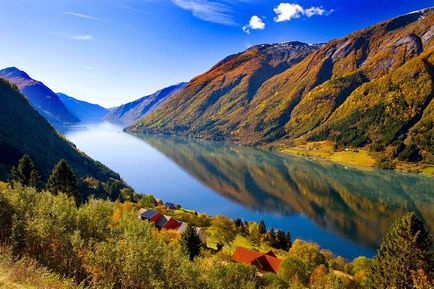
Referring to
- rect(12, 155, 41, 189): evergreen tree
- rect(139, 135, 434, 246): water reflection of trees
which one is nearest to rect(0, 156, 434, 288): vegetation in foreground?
rect(12, 155, 41, 189): evergreen tree

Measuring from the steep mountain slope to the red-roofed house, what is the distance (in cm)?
10382

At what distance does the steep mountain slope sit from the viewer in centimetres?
15262

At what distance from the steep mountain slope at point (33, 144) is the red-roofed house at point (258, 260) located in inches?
4087

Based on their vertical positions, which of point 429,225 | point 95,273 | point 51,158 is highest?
point 429,225

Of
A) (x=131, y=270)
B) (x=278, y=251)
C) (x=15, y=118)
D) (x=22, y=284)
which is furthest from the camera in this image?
(x=15, y=118)

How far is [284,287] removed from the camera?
5069 cm

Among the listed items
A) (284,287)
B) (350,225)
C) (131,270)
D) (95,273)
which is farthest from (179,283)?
(350,225)

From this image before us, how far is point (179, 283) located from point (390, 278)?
1569 inches

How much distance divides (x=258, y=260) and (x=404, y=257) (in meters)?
26.0

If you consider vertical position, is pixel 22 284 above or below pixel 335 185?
below

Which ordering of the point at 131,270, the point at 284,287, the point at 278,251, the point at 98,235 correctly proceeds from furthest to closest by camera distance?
1. the point at 278,251
2. the point at 284,287
3. the point at 98,235
4. the point at 131,270

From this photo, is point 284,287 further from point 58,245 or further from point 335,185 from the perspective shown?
point 335,185

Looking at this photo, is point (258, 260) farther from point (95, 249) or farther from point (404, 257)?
point (95, 249)

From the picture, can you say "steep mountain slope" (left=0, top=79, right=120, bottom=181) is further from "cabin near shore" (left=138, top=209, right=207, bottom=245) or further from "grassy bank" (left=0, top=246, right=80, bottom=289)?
"grassy bank" (left=0, top=246, right=80, bottom=289)
